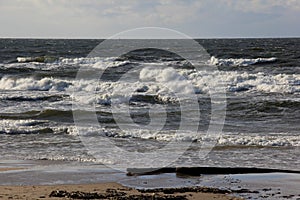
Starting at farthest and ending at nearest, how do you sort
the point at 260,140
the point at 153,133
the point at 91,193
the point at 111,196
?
the point at 153,133, the point at 260,140, the point at 91,193, the point at 111,196

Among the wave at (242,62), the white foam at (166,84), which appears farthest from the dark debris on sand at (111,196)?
the wave at (242,62)

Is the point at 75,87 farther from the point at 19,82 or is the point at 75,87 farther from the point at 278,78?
the point at 278,78

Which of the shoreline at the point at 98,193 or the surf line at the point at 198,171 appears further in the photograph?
the surf line at the point at 198,171

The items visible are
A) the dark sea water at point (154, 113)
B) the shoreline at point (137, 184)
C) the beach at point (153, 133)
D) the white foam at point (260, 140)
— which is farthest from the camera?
the white foam at point (260, 140)

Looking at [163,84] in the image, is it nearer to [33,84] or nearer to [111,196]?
[33,84]

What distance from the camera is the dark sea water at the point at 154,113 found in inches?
513

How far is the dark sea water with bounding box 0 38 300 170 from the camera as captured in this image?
42.8ft

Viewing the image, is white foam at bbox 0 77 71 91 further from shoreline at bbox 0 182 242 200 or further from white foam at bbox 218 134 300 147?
shoreline at bbox 0 182 242 200

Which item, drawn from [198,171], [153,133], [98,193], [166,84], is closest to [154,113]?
[153,133]

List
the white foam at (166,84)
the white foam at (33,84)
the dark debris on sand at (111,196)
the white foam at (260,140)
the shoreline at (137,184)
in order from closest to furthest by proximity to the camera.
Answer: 1. the dark debris on sand at (111,196)
2. the shoreline at (137,184)
3. the white foam at (260,140)
4. the white foam at (166,84)
5. the white foam at (33,84)

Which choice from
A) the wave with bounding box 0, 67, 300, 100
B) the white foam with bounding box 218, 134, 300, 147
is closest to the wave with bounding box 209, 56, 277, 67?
the wave with bounding box 0, 67, 300, 100

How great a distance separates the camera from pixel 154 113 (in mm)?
20438

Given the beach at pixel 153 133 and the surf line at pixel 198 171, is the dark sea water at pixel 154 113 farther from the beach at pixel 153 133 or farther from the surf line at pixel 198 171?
the surf line at pixel 198 171

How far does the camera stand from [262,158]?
1223cm
